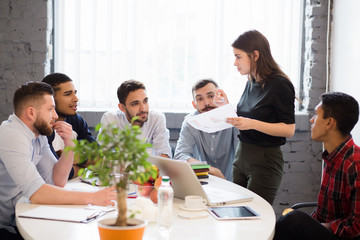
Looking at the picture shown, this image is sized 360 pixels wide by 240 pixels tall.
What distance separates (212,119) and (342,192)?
80 centimetres

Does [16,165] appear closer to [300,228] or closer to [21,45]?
[300,228]

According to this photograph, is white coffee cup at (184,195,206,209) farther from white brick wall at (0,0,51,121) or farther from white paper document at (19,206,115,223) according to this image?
white brick wall at (0,0,51,121)

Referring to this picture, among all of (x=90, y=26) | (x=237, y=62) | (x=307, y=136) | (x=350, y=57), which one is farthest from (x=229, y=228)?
A: (x=90, y=26)

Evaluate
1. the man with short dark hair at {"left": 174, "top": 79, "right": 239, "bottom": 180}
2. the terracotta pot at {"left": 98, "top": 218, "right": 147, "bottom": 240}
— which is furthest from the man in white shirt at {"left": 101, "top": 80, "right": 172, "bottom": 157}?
the terracotta pot at {"left": 98, "top": 218, "right": 147, "bottom": 240}

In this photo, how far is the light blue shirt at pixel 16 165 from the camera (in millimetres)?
1650

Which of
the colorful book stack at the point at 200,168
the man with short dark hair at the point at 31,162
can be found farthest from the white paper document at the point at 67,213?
the colorful book stack at the point at 200,168

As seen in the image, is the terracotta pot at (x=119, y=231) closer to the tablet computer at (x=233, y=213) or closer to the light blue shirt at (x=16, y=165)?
the tablet computer at (x=233, y=213)

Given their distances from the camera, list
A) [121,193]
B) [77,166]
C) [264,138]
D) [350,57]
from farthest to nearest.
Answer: [350,57] → [77,166] → [264,138] → [121,193]

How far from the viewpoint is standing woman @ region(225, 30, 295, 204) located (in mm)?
2189

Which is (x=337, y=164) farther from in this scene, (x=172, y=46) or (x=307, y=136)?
(x=172, y=46)

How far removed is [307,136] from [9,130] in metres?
2.51

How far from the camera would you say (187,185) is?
1.67 m

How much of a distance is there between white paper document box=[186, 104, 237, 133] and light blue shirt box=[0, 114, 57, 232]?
821mm

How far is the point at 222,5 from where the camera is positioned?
3469 millimetres
